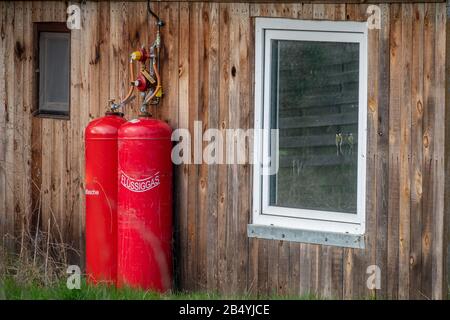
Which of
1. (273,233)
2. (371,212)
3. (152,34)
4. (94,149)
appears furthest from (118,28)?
(371,212)

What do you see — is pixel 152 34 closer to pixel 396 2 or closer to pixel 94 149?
pixel 94 149

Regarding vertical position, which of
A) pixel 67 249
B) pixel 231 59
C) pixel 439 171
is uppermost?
pixel 231 59

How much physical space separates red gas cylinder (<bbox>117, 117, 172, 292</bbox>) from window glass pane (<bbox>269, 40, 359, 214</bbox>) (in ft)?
3.05

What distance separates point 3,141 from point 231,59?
2821 millimetres

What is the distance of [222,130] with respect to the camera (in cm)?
876

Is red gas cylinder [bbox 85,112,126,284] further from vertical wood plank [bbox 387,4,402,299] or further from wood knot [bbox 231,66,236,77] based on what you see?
vertical wood plank [bbox 387,4,402,299]

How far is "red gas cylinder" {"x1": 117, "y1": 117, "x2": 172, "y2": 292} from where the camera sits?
8.73m

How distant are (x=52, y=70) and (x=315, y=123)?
3.03 meters

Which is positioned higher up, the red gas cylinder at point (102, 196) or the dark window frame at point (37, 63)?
the dark window frame at point (37, 63)

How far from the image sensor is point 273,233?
8.49 m

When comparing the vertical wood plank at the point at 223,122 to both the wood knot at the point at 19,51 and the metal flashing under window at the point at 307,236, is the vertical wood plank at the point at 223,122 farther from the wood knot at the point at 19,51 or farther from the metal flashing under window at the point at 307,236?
the wood knot at the point at 19,51

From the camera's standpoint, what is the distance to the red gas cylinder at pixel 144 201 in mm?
8734

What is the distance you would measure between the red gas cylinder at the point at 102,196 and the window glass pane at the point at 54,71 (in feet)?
3.65

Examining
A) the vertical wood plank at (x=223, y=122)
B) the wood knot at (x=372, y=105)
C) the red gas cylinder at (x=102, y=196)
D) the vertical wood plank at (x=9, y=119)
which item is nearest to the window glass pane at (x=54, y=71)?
the vertical wood plank at (x=9, y=119)
